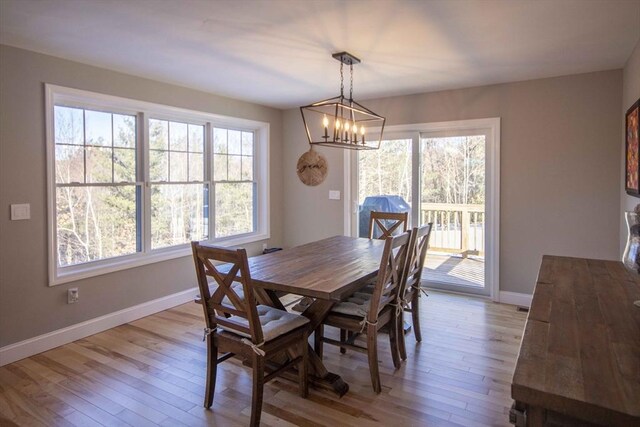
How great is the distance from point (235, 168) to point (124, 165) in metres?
1.54

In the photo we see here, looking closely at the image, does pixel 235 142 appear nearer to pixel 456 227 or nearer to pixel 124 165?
pixel 124 165

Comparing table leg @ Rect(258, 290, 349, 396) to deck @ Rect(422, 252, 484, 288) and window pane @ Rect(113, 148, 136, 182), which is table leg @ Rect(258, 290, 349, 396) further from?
deck @ Rect(422, 252, 484, 288)

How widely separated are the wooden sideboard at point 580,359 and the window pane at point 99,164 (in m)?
3.64

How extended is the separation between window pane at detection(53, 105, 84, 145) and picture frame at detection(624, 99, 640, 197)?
4.42 meters

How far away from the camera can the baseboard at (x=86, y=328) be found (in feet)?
9.92

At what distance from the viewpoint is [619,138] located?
3.73 meters

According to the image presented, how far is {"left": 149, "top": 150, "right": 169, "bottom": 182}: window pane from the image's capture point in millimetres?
4133

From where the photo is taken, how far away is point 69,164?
11.4ft

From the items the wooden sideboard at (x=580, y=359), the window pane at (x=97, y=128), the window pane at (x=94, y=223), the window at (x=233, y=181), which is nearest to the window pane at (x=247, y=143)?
the window at (x=233, y=181)

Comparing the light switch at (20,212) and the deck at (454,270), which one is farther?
the deck at (454,270)

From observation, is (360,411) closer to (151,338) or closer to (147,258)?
(151,338)

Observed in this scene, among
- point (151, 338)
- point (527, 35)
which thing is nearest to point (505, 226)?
point (527, 35)

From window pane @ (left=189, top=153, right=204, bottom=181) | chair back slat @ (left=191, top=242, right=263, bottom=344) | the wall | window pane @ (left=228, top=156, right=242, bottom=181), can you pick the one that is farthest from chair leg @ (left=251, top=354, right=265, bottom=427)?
window pane @ (left=228, top=156, right=242, bottom=181)

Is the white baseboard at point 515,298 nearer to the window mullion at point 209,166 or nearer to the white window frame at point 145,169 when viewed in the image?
the white window frame at point 145,169
